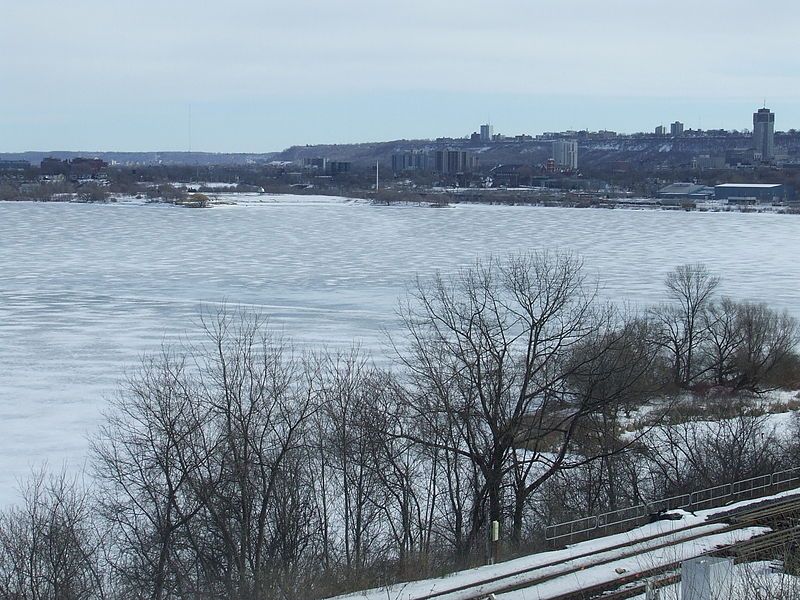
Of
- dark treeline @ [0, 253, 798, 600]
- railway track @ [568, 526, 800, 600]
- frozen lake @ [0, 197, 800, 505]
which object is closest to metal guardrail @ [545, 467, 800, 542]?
dark treeline @ [0, 253, 798, 600]

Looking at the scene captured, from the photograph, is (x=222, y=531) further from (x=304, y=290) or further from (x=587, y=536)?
(x=304, y=290)

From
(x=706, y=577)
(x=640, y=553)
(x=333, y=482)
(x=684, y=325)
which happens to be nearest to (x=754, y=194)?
(x=684, y=325)

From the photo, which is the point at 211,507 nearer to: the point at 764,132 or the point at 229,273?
the point at 229,273

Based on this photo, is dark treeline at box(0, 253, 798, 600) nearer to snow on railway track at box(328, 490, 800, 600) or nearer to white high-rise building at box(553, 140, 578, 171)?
snow on railway track at box(328, 490, 800, 600)

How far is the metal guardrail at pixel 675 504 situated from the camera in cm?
845

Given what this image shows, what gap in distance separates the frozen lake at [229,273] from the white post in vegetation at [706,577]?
20.8 ft

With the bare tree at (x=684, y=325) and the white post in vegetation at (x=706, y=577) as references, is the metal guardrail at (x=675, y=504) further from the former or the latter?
the bare tree at (x=684, y=325)

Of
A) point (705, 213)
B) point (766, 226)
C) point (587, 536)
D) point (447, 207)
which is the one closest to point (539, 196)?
point (447, 207)

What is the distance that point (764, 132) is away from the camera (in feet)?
481

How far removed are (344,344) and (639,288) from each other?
8879 mm

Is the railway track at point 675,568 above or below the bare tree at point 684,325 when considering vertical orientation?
above

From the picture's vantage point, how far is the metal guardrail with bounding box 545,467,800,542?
27.7 feet

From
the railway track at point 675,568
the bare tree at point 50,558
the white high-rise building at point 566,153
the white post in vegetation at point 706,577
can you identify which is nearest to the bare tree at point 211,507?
the bare tree at point 50,558

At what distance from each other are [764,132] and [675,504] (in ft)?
481
